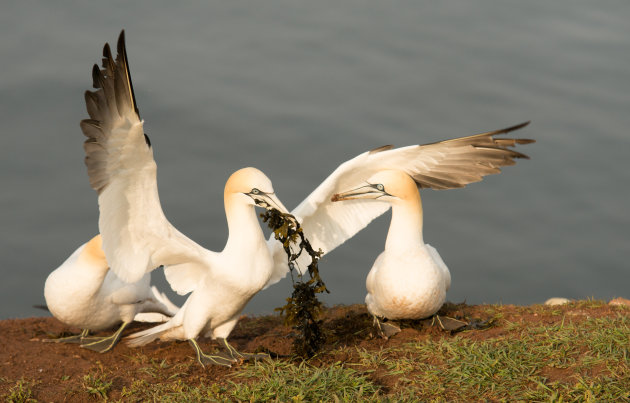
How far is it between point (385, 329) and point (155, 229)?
6.36 feet

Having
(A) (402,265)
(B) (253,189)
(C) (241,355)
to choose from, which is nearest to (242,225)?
(B) (253,189)

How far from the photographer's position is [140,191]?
551 centimetres

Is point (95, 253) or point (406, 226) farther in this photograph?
point (95, 253)

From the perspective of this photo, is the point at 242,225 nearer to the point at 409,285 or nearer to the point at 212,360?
the point at 212,360

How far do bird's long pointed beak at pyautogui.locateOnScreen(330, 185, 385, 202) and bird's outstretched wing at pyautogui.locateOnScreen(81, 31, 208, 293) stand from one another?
4.22 feet

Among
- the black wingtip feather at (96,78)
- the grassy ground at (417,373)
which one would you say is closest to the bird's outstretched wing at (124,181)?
the black wingtip feather at (96,78)

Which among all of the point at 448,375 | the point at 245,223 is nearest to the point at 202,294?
the point at 245,223

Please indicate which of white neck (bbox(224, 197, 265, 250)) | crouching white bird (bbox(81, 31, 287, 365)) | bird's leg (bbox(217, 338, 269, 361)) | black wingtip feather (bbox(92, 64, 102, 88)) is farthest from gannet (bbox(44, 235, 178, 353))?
black wingtip feather (bbox(92, 64, 102, 88))

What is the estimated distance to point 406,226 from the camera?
645cm

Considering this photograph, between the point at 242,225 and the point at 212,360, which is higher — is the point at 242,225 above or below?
above

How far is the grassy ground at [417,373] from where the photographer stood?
16.1ft

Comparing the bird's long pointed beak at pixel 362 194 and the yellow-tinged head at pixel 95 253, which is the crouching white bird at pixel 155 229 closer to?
the yellow-tinged head at pixel 95 253

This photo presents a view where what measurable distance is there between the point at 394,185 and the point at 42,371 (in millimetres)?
3062

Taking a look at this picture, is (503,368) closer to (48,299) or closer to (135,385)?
(135,385)
